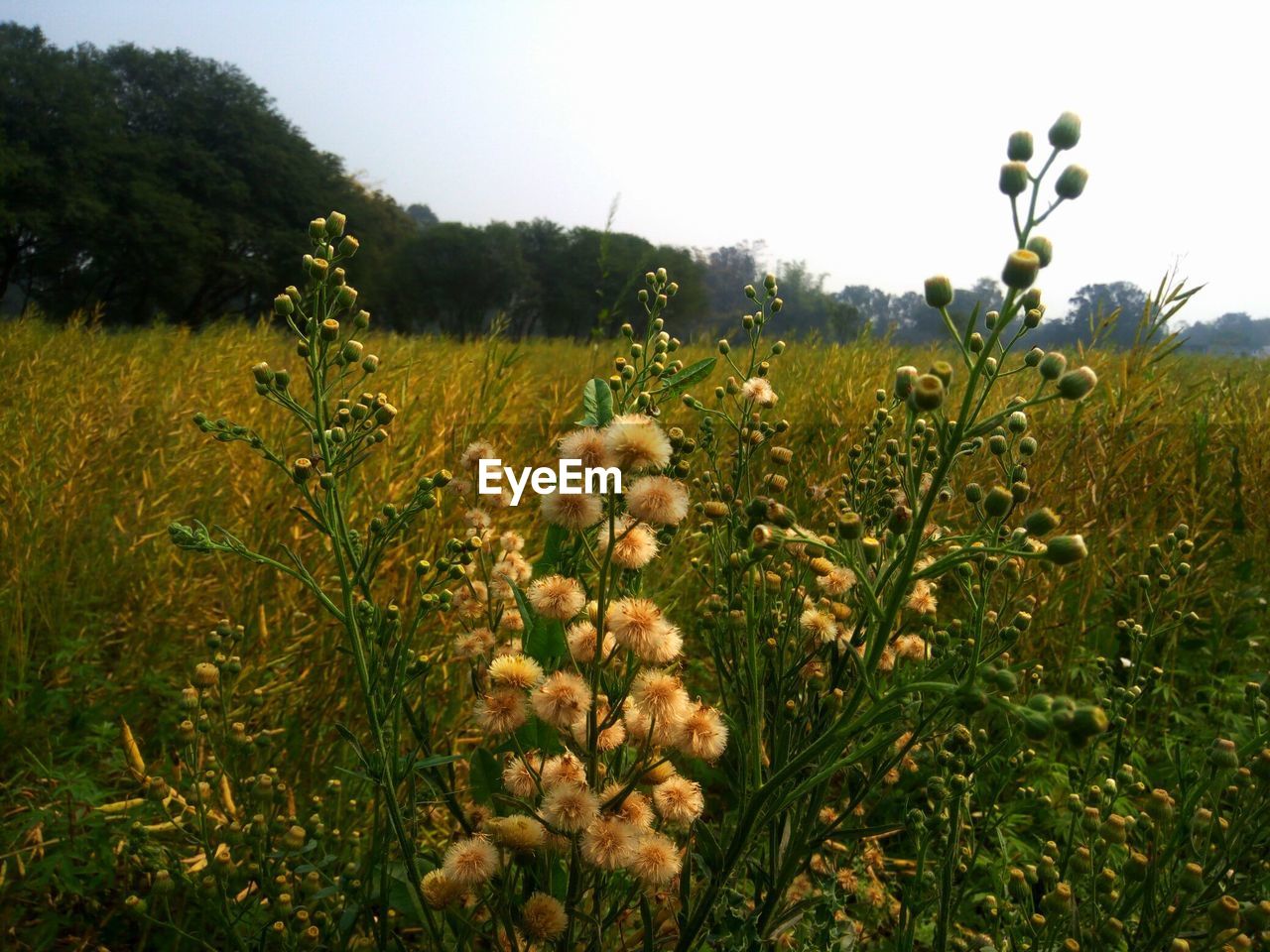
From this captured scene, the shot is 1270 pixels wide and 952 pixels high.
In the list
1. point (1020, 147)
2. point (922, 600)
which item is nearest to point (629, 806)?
point (922, 600)

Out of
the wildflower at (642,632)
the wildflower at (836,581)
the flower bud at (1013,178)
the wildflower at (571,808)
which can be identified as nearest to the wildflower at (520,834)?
the wildflower at (571,808)

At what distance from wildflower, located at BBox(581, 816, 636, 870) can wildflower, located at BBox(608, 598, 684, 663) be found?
20cm

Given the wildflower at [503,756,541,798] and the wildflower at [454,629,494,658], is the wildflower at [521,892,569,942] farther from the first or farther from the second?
the wildflower at [454,629,494,658]

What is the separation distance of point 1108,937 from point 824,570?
688mm

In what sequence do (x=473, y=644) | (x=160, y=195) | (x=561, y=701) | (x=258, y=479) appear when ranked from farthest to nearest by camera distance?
(x=160, y=195) → (x=258, y=479) → (x=473, y=644) → (x=561, y=701)

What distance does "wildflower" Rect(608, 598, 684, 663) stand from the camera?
930mm

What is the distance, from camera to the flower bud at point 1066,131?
75cm

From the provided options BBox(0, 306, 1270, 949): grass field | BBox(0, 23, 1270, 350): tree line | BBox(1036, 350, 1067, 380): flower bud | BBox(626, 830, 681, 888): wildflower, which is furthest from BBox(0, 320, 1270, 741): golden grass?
BBox(0, 23, 1270, 350): tree line

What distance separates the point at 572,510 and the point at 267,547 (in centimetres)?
177

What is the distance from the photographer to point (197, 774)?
1.24m

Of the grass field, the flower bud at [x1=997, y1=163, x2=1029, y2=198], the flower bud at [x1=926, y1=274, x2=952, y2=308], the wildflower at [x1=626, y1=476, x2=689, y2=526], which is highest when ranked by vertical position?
the flower bud at [x1=997, y1=163, x2=1029, y2=198]

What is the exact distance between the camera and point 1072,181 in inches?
29.1

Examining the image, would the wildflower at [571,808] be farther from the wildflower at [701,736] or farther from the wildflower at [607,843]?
the wildflower at [701,736]

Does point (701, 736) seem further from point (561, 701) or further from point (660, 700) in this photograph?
point (561, 701)
